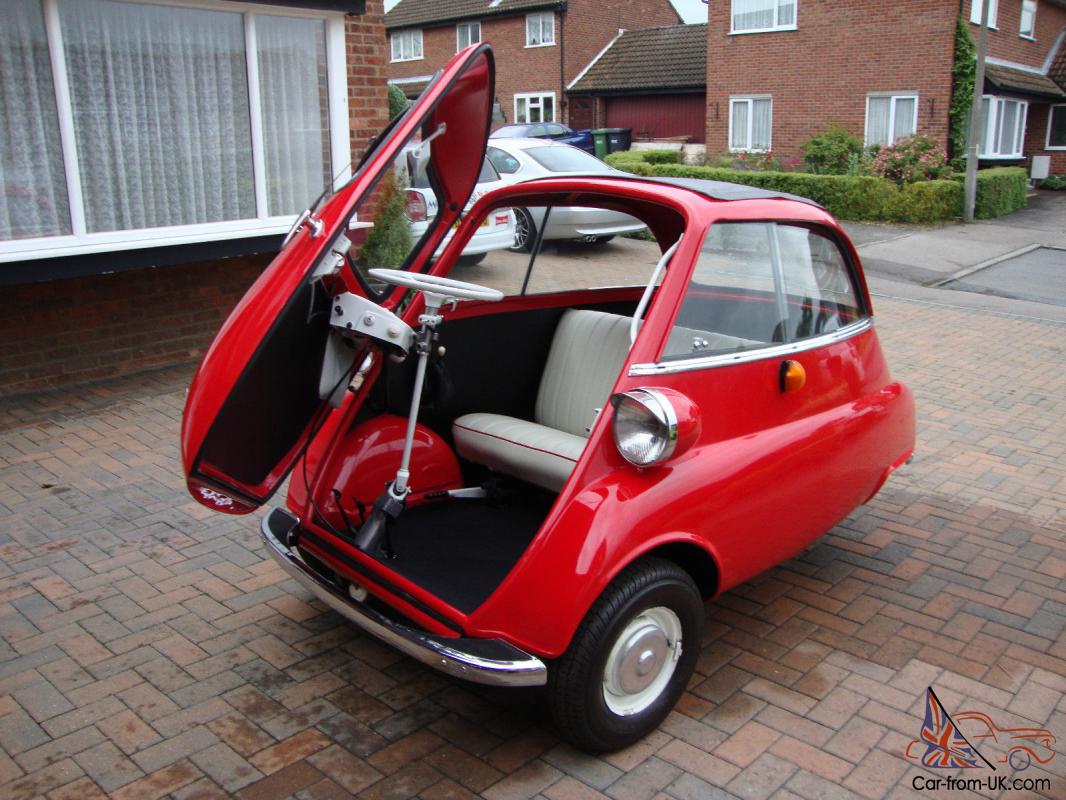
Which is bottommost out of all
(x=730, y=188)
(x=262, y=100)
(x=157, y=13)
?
(x=730, y=188)

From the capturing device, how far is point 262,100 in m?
7.59

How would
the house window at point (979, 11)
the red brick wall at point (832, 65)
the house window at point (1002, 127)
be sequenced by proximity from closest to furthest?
1. the red brick wall at point (832, 65)
2. the house window at point (979, 11)
3. the house window at point (1002, 127)

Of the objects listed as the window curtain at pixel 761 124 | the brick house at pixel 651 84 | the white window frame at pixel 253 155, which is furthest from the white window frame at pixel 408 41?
the white window frame at pixel 253 155

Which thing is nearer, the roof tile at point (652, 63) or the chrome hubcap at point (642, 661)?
the chrome hubcap at point (642, 661)

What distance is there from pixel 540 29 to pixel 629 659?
3466 cm

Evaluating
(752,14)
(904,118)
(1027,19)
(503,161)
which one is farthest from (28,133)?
(1027,19)

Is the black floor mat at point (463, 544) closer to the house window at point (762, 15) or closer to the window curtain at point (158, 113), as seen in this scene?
the window curtain at point (158, 113)

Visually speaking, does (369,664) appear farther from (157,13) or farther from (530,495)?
(157,13)

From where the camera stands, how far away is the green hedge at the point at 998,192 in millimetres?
18906

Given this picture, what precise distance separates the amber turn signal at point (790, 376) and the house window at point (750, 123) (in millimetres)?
22311

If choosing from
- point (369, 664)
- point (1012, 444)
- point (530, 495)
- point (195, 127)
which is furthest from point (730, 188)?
point (195, 127)

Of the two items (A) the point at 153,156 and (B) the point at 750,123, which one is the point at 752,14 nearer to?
(B) the point at 750,123

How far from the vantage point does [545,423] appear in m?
4.40

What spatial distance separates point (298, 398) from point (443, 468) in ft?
2.89
